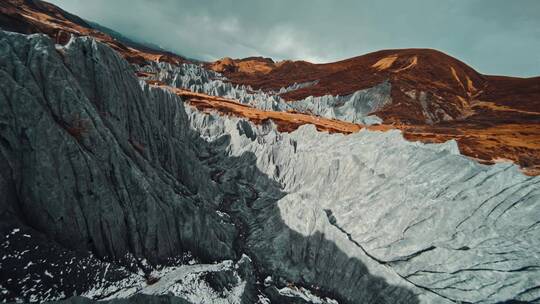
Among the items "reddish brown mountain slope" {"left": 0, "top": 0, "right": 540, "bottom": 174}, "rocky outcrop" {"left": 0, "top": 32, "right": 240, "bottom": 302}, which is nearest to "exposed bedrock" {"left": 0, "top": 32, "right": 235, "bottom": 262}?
"rocky outcrop" {"left": 0, "top": 32, "right": 240, "bottom": 302}

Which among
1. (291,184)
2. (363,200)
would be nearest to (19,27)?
(291,184)

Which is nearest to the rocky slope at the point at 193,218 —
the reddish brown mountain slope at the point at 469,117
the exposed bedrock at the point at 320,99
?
the reddish brown mountain slope at the point at 469,117

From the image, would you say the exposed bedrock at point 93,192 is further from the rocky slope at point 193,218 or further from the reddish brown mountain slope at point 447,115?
the reddish brown mountain slope at point 447,115

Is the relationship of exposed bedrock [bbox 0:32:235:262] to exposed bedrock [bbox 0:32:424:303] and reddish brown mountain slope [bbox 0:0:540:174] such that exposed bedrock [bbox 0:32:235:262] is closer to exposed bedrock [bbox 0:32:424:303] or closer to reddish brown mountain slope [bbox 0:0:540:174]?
exposed bedrock [bbox 0:32:424:303]

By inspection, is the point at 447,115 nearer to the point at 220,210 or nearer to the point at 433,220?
the point at 433,220

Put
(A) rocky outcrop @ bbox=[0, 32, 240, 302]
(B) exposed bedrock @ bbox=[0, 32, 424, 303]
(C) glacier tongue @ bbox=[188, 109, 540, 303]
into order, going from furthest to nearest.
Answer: (C) glacier tongue @ bbox=[188, 109, 540, 303] → (A) rocky outcrop @ bbox=[0, 32, 240, 302] → (B) exposed bedrock @ bbox=[0, 32, 424, 303]

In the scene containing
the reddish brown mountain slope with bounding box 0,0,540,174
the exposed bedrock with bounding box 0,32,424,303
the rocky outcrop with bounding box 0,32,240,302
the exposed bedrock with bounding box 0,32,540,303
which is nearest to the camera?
the exposed bedrock with bounding box 0,32,424,303

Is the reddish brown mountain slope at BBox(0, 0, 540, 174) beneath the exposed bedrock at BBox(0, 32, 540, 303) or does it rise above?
above

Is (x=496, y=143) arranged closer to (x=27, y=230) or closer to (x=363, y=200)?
(x=363, y=200)

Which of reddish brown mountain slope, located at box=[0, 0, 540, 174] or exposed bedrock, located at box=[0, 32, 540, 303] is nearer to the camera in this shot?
exposed bedrock, located at box=[0, 32, 540, 303]
